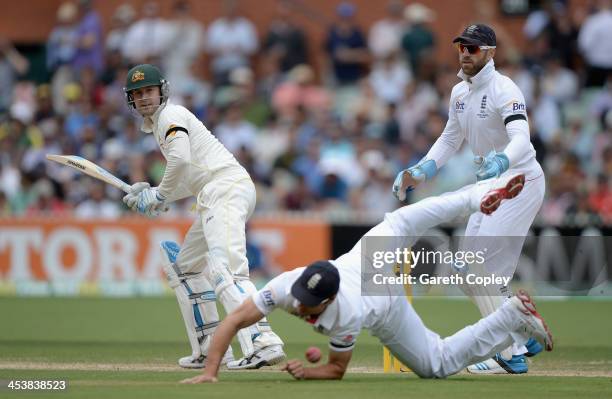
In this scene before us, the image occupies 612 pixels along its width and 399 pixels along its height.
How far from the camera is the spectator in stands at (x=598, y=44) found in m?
17.7

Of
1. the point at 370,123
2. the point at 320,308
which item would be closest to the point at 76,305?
the point at 370,123

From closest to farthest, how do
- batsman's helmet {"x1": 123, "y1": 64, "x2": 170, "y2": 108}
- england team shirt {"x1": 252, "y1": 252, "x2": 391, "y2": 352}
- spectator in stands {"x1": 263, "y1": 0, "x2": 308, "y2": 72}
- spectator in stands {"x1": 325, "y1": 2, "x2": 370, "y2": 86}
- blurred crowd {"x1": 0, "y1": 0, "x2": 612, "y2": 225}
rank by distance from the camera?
england team shirt {"x1": 252, "y1": 252, "x2": 391, "y2": 352} → batsman's helmet {"x1": 123, "y1": 64, "x2": 170, "y2": 108} → blurred crowd {"x1": 0, "y1": 0, "x2": 612, "y2": 225} → spectator in stands {"x1": 325, "y1": 2, "x2": 370, "y2": 86} → spectator in stands {"x1": 263, "y1": 0, "x2": 308, "y2": 72}

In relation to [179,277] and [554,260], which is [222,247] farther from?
[554,260]

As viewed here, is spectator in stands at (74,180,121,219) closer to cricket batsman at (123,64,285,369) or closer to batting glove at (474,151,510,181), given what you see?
cricket batsman at (123,64,285,369)

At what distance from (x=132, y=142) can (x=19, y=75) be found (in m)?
3.70

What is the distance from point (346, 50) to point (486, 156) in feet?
34.3

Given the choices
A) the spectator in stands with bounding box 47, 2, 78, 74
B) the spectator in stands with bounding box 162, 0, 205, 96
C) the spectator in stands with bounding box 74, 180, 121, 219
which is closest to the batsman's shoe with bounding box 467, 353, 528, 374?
the spectator in stands with bounding box 74, 180, 121, 219

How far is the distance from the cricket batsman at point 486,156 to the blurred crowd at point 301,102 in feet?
22.6

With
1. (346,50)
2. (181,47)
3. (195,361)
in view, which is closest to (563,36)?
(346,50)

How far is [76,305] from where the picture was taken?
587 inches

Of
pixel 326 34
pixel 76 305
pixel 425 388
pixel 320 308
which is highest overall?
pixel 326 34

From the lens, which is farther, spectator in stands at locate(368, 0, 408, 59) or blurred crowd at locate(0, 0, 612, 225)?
spectator in stands at locate(368, 0, 408, 59)

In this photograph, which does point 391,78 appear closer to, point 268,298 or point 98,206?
point 98,206

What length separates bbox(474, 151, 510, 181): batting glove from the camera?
7969mm
